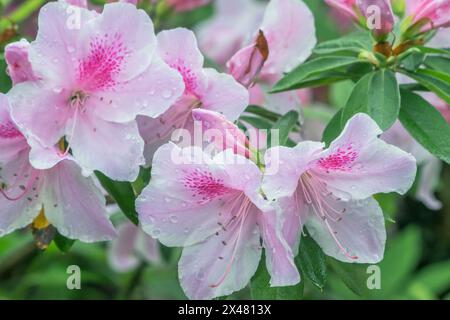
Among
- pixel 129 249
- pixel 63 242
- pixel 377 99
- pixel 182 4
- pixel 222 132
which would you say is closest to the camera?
pixel 222 132

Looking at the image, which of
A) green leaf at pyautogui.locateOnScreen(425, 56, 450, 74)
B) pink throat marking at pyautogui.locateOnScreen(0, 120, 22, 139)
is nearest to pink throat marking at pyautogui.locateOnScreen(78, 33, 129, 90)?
pink throat marking at pyautogui.locateOnScreen(0, 120, 22, 139)

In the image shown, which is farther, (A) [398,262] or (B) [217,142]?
(A) [398,262]

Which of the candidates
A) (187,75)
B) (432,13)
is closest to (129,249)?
(187,75)

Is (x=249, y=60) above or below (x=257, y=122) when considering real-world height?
above

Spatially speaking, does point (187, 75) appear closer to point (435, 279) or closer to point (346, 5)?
point (346, 5)

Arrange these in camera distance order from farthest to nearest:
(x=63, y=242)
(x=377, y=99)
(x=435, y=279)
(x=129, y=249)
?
(x=435, y=279), (x=129, y=249), (x=63, y=242), (x=377, y=99)

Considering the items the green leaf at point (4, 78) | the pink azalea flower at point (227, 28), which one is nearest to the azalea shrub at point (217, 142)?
the green leaf at point (4, 78)

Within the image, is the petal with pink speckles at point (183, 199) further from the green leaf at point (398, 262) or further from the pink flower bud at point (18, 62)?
the green leaf at point (398, 262)
